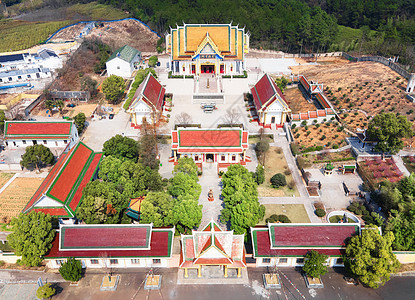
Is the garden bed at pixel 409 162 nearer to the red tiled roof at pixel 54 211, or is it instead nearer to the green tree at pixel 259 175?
the green tree at pixel 259 175

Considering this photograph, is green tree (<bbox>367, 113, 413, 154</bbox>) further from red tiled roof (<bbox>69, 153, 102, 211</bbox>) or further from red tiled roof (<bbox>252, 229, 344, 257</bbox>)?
red tiled roof (<bbox>69, 153, 102, 211</bbox>)

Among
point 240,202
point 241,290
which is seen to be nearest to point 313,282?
point 241,290

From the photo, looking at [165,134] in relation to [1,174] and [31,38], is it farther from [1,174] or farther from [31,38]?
[31,38]

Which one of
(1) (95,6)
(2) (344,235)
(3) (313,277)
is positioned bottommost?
(3) (313,277)

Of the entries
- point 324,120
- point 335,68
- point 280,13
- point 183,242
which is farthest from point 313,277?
point 280,13

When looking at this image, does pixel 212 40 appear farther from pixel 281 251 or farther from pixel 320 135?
pixel 281 251

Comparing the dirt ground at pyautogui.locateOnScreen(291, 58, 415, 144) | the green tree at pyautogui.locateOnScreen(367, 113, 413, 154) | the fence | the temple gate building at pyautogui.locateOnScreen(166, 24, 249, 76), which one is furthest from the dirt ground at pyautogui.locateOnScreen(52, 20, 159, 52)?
the green tree at pyautogui.locateOnScreen(367, 113, 413, 154)
